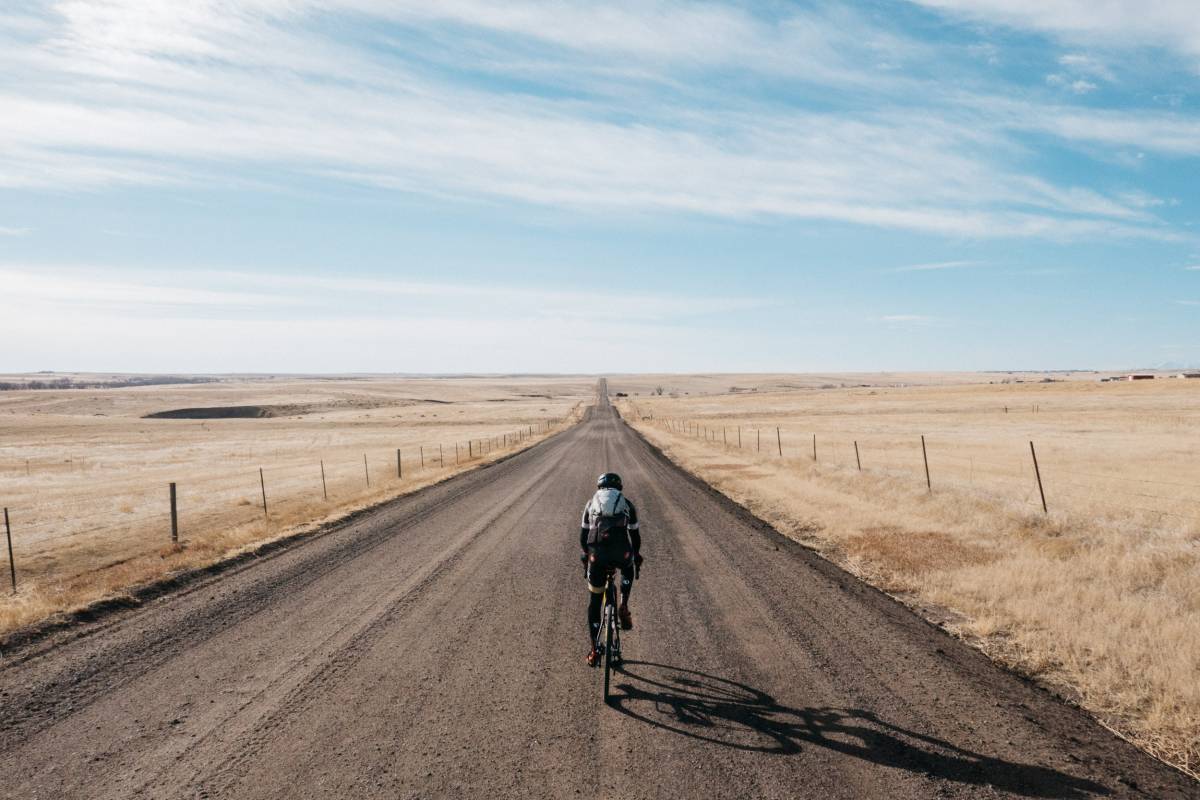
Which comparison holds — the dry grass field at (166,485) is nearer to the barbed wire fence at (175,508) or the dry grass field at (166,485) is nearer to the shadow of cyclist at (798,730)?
the barbed wire fence at (175,508)

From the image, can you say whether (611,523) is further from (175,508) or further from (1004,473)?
(1004,473)

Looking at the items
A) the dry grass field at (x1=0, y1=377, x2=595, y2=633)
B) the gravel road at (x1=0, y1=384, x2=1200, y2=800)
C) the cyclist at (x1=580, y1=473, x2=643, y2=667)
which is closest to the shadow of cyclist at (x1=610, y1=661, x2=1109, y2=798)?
the gravel road at (x1=0, y1=384, x2=1200, y2=800)

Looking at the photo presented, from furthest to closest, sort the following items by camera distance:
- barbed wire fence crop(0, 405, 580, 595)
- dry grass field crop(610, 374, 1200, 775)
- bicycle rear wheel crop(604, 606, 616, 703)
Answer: barbed wire fence crop(0, 405, 580, 595) → dry grass field crop(610, 374, 1200, 775) → bicycle rear wheel crop(604, 606, 616, 703)

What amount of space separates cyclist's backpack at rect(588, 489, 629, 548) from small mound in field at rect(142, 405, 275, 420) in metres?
117

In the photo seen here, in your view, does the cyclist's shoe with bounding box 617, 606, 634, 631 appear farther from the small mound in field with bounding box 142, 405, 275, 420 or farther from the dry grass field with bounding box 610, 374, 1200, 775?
the small mound in field with bounding box 142, 405, 275, 420

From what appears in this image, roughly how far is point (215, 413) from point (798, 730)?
130 m

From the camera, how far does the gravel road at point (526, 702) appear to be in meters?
5.83

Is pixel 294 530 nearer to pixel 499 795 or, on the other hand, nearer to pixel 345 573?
pixel 345 573

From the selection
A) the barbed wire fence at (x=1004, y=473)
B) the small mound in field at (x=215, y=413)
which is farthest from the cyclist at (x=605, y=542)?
the small mound in field at (x=215, y=413)

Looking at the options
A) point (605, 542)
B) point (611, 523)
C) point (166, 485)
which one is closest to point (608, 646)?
point (605, 542)

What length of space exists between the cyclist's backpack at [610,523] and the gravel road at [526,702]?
161 centimetres

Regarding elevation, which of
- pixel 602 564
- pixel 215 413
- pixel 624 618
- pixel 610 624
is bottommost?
pixel 624 618

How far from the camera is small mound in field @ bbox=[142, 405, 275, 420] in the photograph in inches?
4400

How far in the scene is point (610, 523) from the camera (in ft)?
26.3
